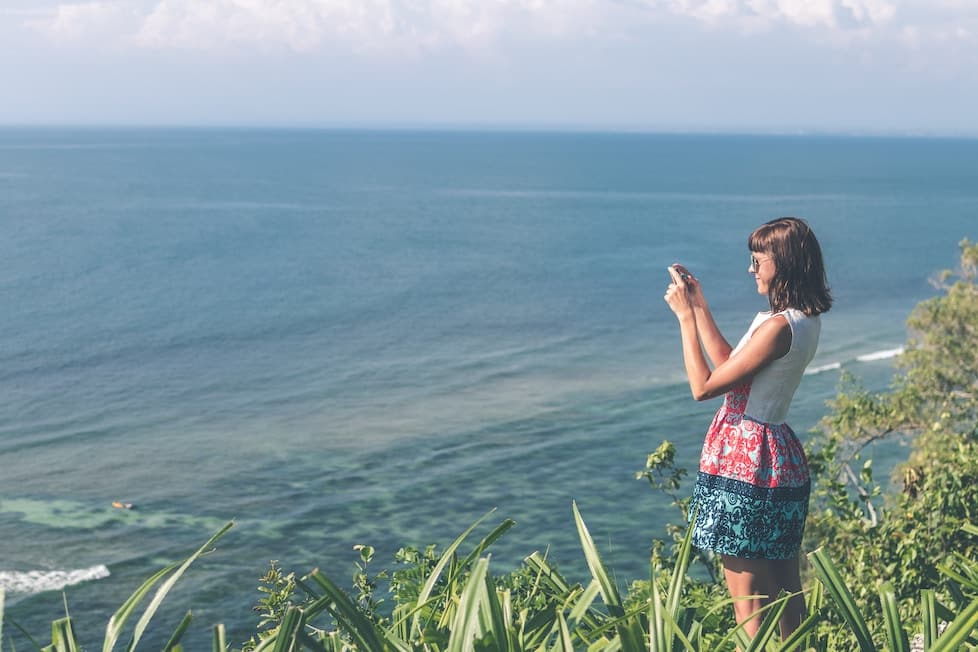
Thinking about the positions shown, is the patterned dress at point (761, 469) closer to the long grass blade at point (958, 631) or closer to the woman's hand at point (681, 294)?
the woman's hand at point (681, 294)

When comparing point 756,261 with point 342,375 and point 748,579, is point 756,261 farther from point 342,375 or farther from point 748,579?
point 342,375

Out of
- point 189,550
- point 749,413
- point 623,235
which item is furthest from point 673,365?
point 623,235

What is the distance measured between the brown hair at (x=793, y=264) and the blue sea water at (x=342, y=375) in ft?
60.6

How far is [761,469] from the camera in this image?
4277 mm

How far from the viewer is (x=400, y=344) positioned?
4619 centimetres

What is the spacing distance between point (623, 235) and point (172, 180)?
201 feet

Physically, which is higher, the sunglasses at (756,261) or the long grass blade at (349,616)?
the sunglasses at (756,261)

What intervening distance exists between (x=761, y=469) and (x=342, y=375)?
124 feet

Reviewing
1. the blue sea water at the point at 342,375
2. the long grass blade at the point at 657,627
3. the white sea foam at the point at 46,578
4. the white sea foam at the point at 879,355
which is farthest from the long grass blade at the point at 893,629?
the white sea foam at the point at 879,355

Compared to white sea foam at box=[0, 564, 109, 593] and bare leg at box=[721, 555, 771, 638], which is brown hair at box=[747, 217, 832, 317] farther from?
white sea foam at box=[0, 564, 109, 593]

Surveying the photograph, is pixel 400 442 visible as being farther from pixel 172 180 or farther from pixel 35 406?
pixel 172 180

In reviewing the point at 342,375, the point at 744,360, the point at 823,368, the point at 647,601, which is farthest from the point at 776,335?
the point at 823,368

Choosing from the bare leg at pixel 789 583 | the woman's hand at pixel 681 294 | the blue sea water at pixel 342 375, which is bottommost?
the blue sea water at pixel 342 375

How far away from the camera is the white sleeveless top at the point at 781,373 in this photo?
4238 mm
